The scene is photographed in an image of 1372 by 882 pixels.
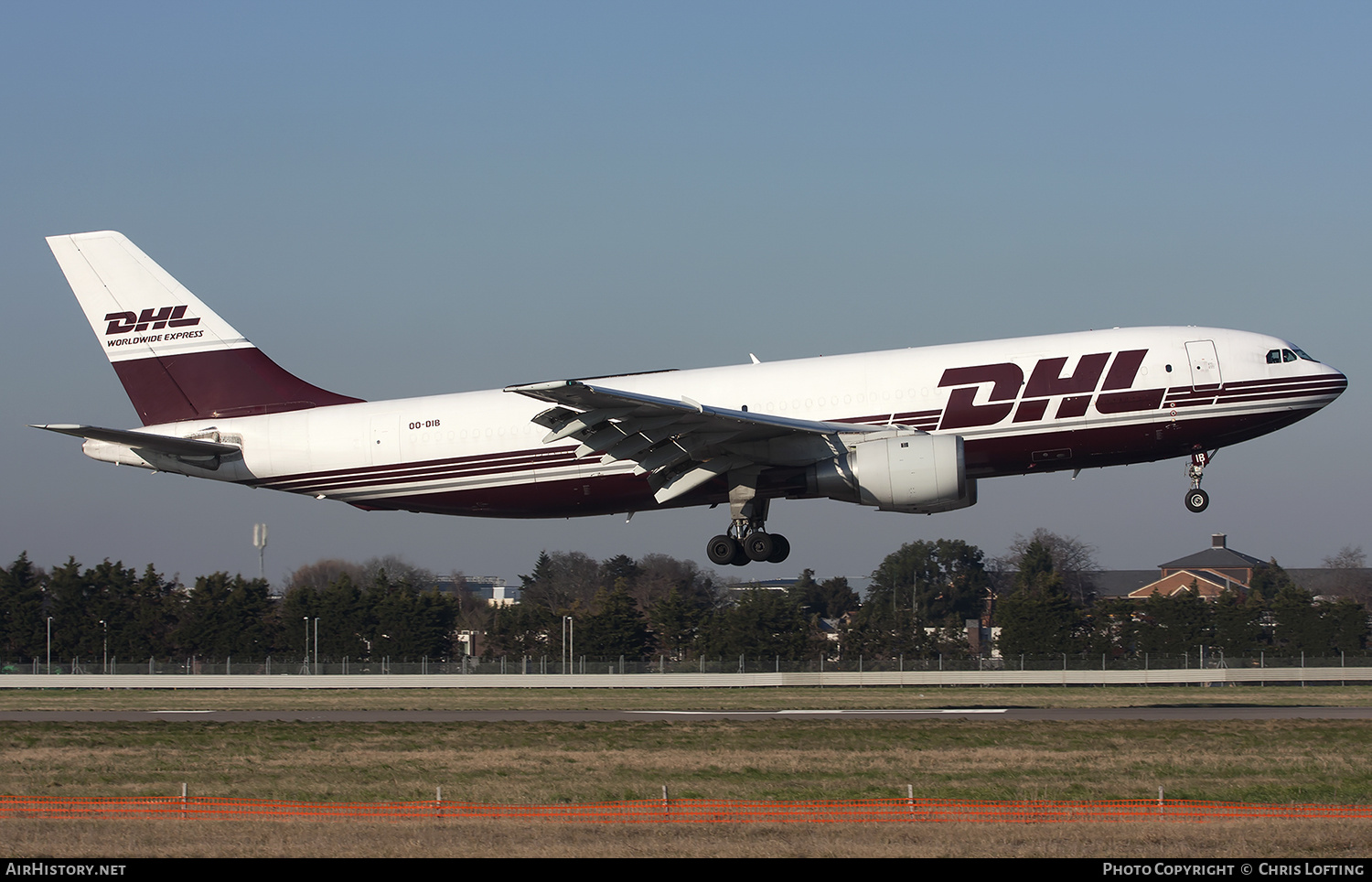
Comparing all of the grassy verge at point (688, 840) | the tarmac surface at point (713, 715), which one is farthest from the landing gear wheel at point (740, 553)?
the grassy verge at point (688, 840)

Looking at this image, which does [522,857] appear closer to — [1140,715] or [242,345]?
[1140,715]

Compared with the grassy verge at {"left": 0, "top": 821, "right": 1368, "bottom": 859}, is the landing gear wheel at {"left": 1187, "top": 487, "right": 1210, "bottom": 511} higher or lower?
higher

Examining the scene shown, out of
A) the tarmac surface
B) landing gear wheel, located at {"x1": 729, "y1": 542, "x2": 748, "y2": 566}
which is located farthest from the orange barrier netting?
landing gear wheel, located at {"x1": 729, "y1": 542, "x2": 748, "y2": 566}

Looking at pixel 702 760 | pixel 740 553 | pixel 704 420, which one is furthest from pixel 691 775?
pixel 740 553

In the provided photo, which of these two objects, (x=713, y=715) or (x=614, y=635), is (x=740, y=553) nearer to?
(x=713, y=715)

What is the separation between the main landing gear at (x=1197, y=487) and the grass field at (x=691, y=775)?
18.0 ft

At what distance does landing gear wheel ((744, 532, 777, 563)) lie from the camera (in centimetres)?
3441

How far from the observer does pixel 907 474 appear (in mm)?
31078

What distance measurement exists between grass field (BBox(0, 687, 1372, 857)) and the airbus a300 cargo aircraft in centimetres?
584

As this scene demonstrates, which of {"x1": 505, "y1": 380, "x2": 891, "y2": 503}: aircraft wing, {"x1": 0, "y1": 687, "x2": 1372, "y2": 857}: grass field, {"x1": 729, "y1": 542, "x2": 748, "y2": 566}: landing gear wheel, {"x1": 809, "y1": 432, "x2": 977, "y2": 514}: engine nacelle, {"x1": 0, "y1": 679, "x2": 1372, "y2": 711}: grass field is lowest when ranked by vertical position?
{"x1": 0, "y1": 679, "x2": 1372, "y2": 711}: grass field

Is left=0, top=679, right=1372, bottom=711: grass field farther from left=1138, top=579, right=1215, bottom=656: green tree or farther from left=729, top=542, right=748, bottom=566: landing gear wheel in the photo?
left=1138, top=579, right=1215, bottom=656: green tree

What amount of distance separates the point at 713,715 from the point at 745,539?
489 cm

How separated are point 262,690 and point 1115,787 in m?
43.7
